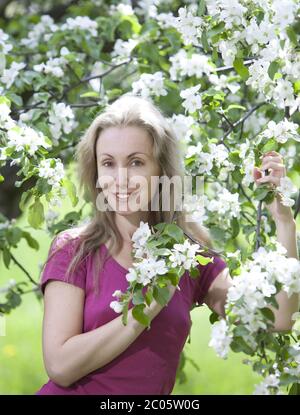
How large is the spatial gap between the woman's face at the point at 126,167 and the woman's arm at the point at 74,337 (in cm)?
27

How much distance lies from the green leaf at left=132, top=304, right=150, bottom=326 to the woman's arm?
0.07 meters

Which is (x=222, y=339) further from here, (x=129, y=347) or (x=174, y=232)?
(x=129, y=347)

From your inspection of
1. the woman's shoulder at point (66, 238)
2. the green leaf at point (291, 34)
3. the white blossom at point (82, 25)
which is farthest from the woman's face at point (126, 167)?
the white blossom at point (82, 25)

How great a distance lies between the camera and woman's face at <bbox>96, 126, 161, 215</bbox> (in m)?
2.38

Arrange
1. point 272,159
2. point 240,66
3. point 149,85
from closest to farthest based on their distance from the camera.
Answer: point 272,159
point 240,66
point 149,85

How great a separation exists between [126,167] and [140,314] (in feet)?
1.68

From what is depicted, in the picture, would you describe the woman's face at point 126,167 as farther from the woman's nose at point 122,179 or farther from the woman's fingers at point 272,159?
the woman's fingers at point 272,159

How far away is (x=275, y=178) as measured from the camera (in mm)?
2191

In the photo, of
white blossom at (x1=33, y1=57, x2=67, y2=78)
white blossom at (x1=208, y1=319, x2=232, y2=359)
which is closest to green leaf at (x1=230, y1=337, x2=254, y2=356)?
white blossom at (x1=208, y1=319, x2=232, y2=359)

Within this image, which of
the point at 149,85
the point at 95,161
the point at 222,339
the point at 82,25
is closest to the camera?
the point at 222,339

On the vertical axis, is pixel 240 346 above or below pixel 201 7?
below

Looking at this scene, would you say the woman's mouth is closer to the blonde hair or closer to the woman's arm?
the blonde hair

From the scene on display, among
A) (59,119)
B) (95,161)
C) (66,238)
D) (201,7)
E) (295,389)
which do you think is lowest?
(295,389)

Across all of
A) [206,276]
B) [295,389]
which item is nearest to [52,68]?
[206,276]
